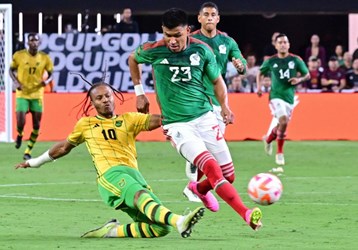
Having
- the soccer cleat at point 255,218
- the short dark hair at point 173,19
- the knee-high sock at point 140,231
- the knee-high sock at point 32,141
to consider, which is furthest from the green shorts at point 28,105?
the soccer cleat at point 255,218

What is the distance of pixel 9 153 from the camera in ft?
84.5

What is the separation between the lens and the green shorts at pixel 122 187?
11935 mm

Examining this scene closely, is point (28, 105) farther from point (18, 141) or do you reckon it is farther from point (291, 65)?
point (291, 65)

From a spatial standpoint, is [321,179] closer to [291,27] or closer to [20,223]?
[20,223]

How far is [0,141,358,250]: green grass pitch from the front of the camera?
38.8ft

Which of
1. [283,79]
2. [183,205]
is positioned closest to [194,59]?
[183,205]

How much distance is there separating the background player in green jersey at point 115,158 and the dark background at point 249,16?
18769 mm

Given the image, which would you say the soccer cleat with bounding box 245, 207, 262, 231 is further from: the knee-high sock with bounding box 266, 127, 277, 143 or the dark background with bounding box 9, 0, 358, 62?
the dark background with bounding box 9, 0, 358, 62

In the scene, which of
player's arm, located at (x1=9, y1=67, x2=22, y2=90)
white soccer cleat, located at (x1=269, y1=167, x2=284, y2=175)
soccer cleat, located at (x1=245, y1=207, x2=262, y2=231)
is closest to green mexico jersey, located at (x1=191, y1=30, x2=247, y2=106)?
white soccer cleat, located at (x1=269, y1=167, x2=284, y2=175)

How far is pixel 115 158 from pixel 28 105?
12770 mm

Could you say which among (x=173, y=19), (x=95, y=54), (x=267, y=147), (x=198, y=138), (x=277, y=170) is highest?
(x=95, y=54)

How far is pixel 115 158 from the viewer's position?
40.5 feet

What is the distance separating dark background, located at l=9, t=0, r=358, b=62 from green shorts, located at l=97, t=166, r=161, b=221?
19125mm

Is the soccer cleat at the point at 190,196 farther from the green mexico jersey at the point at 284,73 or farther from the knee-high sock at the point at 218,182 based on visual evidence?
the green mexico jersey at the point at 284,73
